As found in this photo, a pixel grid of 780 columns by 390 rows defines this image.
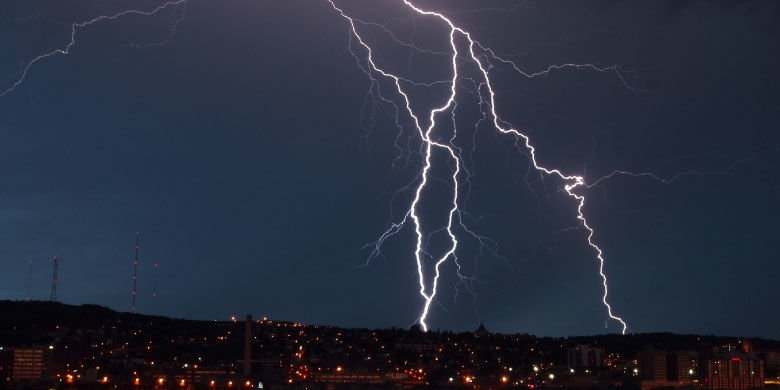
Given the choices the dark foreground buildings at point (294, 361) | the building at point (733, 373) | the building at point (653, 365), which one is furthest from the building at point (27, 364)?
the building at point (733, 373)

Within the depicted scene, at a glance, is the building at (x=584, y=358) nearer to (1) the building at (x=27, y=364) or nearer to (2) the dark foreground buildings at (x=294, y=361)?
(2) the dark foreground buildings at (x=294, y=361)

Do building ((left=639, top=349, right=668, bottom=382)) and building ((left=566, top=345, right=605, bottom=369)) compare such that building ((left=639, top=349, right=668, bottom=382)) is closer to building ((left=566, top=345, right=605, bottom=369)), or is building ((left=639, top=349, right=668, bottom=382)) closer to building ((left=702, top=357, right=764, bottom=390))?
building ((left=702, top=357, right=764, bottom=390))

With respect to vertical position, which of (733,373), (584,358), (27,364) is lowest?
(27,364)

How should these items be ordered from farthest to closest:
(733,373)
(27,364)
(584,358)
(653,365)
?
(584,358)
(733,373)
(653,365)
(27,364)

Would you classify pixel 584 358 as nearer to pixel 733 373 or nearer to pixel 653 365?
pixel 653 365

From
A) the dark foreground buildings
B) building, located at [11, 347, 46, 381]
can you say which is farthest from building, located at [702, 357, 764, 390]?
building, located at [11, 347, 46, 381]

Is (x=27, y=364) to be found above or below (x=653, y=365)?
below

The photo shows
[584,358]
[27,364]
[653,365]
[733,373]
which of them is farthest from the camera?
[584,358]

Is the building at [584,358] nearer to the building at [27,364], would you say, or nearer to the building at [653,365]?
the building at [653,365]

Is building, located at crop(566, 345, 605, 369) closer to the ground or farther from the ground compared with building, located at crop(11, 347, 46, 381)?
farther from the ground

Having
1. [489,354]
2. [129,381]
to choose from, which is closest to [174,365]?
[129,381]

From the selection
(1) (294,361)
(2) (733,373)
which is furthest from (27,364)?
(2) (733,373)

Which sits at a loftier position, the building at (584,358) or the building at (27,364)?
the building at (584,358)

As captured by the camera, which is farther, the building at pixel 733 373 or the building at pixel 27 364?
the building at pixel 733 373
